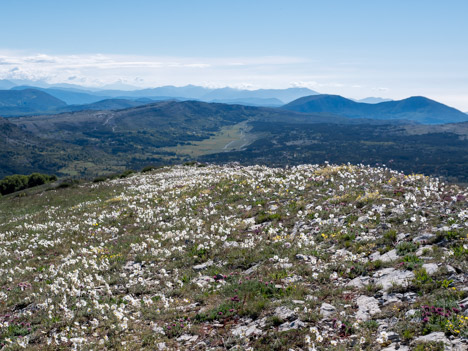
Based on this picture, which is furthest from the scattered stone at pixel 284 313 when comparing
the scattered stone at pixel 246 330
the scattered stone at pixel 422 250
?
the scattered stone at pixel 422 250

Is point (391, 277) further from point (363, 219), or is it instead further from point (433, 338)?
point (363, 219)

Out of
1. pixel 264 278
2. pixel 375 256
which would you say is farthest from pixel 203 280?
pixel 375 256

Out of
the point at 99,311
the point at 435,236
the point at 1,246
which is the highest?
the point at 435,236

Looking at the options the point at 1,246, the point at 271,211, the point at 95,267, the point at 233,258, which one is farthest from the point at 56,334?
the point at 1,246

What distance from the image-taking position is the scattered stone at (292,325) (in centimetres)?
745

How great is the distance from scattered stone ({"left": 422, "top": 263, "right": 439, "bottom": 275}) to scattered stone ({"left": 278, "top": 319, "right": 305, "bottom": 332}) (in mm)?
3791

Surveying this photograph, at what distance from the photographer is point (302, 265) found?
35.3 feet

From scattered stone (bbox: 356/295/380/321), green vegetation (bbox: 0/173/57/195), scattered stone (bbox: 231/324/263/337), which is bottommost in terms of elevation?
green vegetation (bbox: 0/173/57/195)

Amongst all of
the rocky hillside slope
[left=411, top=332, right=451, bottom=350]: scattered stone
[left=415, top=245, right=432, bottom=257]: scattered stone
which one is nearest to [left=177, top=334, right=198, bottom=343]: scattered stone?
the rocky hillside slope

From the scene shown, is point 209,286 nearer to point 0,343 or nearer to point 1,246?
point 0,343

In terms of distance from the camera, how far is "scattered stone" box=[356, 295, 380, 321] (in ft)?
24.6

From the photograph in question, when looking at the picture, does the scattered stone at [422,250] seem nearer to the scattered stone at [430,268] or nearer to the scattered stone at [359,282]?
the scattered stone at [430,268]

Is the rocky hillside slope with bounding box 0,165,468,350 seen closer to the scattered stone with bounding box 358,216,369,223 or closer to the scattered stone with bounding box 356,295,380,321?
the scattered stone with bounding box 356,295,380,321

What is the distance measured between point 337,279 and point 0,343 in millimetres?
9629
